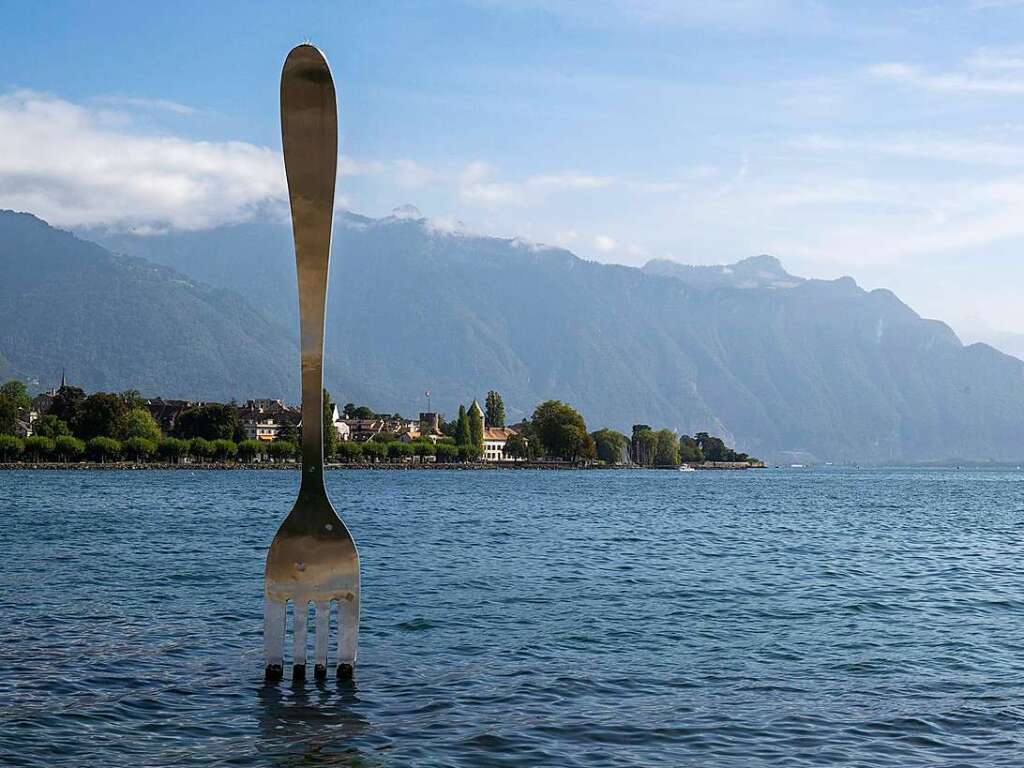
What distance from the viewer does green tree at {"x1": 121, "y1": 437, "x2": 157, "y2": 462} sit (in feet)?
578

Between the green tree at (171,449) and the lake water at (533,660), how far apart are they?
5510 inches

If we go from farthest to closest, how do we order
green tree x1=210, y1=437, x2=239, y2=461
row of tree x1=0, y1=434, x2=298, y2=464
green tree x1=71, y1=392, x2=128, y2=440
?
green tree x1=210, y1=437, x2=239, y2=461 < green tree x1=71, y1=392, x2=128, y2=440 < row of tree x1=0, y1=434, x2=298, y2=464

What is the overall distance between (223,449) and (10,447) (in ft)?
109

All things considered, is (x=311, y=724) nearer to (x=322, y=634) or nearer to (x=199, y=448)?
(x=322, y=634)

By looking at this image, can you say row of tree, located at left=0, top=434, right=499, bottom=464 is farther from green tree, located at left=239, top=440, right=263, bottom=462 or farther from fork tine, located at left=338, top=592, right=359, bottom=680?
fork tine, located at left=338, top=592, right=359, bottom=680

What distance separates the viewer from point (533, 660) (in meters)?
19.8

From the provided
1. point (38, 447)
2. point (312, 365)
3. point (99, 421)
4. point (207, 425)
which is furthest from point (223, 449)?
point (312, 365)

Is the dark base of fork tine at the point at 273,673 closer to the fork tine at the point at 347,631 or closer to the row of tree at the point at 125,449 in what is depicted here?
the fork tine at the point at 347,631

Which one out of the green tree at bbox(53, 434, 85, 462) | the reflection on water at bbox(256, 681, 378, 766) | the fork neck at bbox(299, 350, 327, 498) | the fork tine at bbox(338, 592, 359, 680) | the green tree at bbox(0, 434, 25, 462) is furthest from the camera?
the green tree at bbox(53, 434, 85, 462)

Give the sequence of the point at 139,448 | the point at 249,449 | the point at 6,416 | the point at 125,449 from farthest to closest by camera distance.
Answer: the point at 249,449
the point at 125,449
the point at 139,448
the point at 6,416

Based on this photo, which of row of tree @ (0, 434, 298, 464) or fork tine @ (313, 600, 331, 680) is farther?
row of tree @ (0, 434, 298, 464)

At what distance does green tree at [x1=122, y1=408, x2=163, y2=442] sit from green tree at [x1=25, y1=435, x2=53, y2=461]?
517 inches

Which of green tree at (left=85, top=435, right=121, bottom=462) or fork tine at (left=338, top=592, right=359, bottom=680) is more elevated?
green tree at (left=85, top=435, right=121, bottom=462)

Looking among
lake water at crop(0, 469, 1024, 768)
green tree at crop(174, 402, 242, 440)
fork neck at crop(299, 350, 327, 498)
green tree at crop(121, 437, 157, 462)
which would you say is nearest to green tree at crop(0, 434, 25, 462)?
green tree at crop(121, 437, 157, 462)
